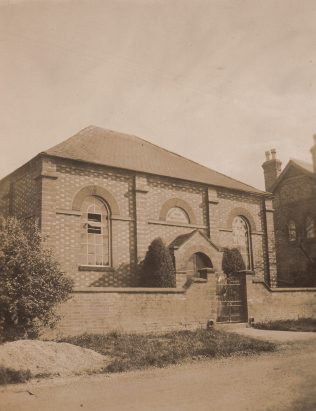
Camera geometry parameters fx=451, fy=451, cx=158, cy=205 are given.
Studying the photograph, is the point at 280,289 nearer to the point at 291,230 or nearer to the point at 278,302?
the point at 278,302

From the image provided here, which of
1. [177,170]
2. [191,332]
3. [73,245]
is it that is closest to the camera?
[191,332]

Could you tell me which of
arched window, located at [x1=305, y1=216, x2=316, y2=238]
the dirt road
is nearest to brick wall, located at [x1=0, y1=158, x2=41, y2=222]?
the dirt road

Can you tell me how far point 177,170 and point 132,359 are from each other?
1287 centimetres

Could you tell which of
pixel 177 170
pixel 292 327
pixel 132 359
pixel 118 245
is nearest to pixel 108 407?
pixel 132 359

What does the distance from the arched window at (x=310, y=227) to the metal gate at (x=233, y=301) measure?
13.2 meters

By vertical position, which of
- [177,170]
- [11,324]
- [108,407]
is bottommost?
[108,407]

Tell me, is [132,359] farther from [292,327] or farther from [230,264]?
[230,264]

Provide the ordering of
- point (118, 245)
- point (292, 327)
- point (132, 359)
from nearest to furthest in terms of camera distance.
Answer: point (132, 359) < point (292, 327) < point (118, 245)

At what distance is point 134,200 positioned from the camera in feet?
62.4

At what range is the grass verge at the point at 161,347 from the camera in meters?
9.92

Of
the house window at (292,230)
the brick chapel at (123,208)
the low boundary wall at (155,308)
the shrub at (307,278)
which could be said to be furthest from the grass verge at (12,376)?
the house window at (292,230)

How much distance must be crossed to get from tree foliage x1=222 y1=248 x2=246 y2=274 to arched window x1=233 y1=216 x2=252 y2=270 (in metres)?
1.97

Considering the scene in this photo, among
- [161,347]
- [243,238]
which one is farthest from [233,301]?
[243,238]

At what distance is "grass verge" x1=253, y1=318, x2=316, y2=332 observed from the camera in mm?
15302
